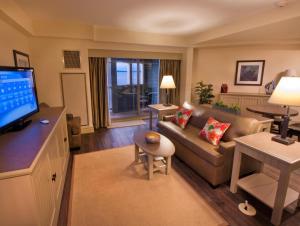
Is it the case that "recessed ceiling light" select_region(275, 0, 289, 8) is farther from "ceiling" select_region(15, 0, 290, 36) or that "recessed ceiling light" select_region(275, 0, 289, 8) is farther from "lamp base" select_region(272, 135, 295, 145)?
"lamp base" select_region(272, 135, 295, 145)

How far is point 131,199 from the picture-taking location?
7.25 feet

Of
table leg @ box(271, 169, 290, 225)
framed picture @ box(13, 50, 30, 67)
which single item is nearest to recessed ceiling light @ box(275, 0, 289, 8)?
table leg @ box(271, 169, 290, 225)

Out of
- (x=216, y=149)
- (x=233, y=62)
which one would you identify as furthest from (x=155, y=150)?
(x=233, y=62)

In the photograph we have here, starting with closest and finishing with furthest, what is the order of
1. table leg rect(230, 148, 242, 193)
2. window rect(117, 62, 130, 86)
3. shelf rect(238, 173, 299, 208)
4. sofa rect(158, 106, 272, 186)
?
shelf rect(238, 173, 299, 208) → table leg rect(230, 148, 242, 193) → sofa rect(158, 106, 272, 186) → window rect(117, 62, 130, 86)

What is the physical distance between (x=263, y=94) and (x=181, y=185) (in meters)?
4.43

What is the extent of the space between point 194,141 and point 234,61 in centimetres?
414

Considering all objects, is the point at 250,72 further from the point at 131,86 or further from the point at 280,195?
the point at 280,195

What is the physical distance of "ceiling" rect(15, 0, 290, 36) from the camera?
9.20ft

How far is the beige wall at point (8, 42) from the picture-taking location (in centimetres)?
253

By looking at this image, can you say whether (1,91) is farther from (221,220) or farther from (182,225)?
(221,220)

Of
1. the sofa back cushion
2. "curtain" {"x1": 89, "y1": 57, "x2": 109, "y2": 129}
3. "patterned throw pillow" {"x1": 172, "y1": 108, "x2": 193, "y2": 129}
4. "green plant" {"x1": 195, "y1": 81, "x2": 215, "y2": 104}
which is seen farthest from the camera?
"green plant" {"x1": 195, "y1": 81, "x2": 215, "y2": 104}

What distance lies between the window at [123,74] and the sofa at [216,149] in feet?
9.82

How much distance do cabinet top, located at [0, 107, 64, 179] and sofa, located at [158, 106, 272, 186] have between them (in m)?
1.97

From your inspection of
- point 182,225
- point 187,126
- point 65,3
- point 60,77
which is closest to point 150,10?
point 65,3
